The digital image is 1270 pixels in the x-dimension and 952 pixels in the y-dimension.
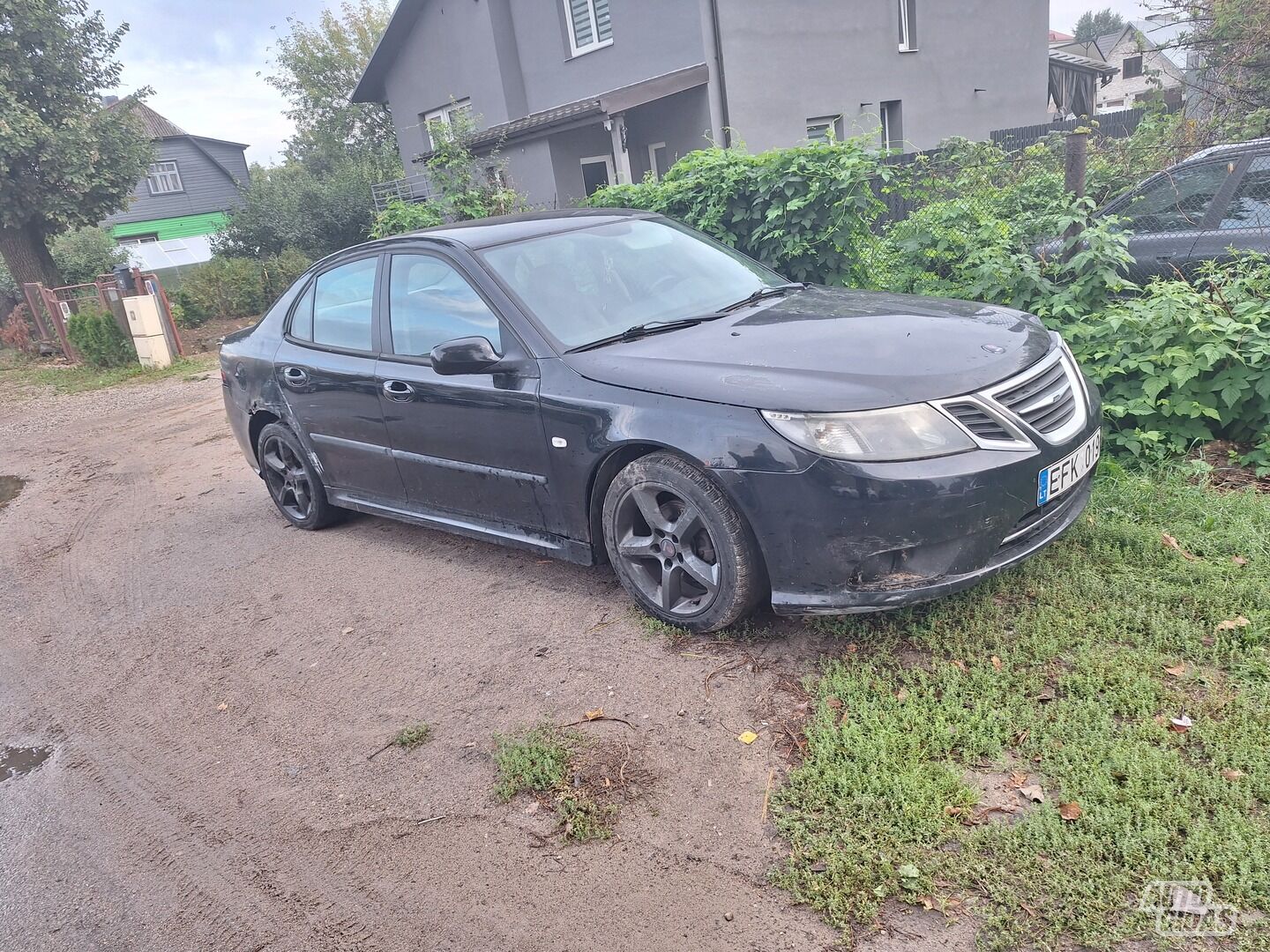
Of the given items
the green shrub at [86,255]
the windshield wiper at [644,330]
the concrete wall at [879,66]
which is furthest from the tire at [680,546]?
the green shrub at [86,255]

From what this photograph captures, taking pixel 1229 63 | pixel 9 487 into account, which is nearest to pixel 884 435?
pixel 9 487

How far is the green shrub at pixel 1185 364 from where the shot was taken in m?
4.68

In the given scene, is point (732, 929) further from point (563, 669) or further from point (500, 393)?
point (500, 393)

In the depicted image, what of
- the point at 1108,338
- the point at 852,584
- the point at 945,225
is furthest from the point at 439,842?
the point at 945,225

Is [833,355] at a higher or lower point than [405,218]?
lower

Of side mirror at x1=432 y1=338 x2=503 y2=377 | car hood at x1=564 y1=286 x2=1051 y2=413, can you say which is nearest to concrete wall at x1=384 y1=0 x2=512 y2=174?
side mirror at x1=432 y1=338 x2=503 y2=377

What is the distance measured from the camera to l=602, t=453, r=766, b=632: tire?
3441 mm

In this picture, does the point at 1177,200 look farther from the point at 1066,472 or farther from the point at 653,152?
the point at 653,152

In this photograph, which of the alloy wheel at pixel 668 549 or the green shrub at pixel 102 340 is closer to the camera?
the alloy wheel at pixel 668 549

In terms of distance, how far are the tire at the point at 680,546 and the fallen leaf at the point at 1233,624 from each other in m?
1.59

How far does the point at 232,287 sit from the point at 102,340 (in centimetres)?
444

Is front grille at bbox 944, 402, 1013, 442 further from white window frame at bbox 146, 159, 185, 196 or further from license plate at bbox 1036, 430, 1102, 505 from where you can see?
white window frame at bbox 146, 159, 185, 196

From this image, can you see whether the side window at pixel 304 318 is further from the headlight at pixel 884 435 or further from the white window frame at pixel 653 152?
the white window frame at pixel 653 152

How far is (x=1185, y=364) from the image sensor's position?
475cm
